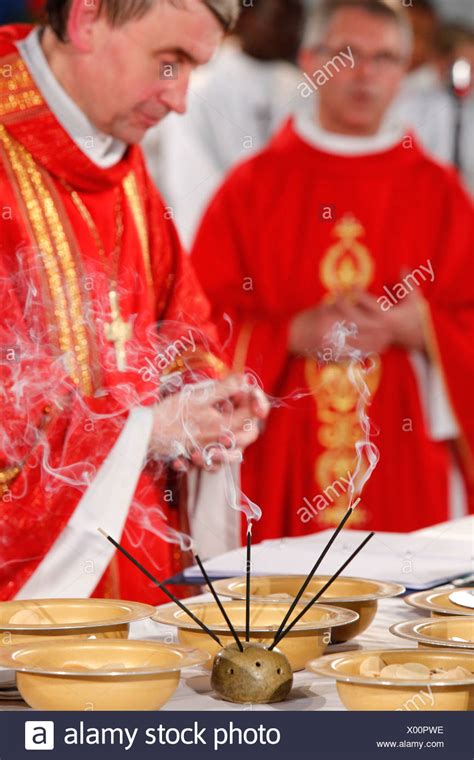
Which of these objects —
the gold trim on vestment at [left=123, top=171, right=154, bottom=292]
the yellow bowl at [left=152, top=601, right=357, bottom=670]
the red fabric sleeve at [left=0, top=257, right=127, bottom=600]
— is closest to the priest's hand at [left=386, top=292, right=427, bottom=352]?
the gold trim on vestment at [left=123, top=171, right=154, bottom=292]

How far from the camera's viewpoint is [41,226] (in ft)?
8.55

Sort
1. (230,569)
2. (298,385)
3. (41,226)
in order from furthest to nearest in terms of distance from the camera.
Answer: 1. (298,385)
2. (41,226)
3. (230,569)

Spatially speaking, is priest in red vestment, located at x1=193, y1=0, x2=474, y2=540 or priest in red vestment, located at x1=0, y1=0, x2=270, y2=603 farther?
priest in red vestment, located at x1=193, y1=0, x2=474, y2=540

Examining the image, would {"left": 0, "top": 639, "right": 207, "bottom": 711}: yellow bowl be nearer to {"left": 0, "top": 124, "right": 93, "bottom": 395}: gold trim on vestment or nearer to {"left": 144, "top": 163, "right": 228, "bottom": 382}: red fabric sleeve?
{"left": 0, "top": 124, "right": 93, "bottom": 395}: gold trim on vestment

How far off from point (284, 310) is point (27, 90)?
1.47 meters

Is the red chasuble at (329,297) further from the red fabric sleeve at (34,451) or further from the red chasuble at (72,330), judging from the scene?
the red fabric sleeve at (34,451)

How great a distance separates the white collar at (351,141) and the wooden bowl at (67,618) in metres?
2.62

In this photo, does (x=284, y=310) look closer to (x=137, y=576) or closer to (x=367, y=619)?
(x=137, y=576)

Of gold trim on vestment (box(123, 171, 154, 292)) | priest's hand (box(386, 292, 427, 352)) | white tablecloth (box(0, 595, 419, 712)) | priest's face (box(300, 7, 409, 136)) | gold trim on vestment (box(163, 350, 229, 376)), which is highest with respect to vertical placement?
priest's face (box(300, 7, 409, 136))

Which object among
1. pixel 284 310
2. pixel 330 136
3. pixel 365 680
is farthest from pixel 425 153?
pixel 365 680

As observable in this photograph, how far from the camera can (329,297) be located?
3916 millimetres

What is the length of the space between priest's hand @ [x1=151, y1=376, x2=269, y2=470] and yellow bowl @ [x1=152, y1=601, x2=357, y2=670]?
0.78 m

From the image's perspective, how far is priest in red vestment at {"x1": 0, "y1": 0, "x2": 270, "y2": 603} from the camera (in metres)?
2.38

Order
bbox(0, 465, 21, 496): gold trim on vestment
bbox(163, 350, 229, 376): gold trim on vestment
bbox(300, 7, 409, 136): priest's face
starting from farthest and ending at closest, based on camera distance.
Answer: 1. bbox(300, 7, 409, 136): priest's face
2. bbox(163, 350, 229, 376): gold trim on vestment
3. bbox(0, 465, 21, 496): gold trim on vestment
